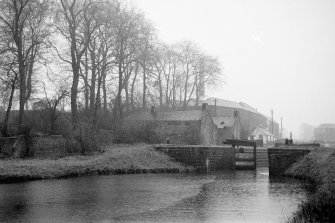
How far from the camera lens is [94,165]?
27453 mm

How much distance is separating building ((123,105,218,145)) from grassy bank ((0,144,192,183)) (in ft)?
24.9

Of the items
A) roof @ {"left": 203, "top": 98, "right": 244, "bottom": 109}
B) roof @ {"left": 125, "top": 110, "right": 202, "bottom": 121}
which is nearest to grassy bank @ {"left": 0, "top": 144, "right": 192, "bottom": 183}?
roof @ {"left": 125, "top": 110, "right": 202, "bottom": 121}

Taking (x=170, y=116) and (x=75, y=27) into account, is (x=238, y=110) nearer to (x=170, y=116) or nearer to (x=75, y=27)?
(x=170, y=116)

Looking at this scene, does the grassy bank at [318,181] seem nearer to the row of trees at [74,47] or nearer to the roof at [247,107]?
the row of trees at [74,47]

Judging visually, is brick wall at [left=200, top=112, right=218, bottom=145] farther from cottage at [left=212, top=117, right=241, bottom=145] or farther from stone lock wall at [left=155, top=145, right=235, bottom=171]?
stone lock wall at [left=155, top=145, right=235, bottom=171]

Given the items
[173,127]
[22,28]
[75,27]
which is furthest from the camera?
[173,127]

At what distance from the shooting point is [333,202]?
35.3 feet

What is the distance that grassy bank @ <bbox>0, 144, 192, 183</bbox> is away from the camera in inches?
939

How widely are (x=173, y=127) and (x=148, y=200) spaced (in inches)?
1132

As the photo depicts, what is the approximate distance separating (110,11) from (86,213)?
27.3 meters

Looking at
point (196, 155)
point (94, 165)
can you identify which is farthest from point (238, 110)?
point (94, 165)

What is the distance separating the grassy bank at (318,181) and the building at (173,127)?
17.3 metres

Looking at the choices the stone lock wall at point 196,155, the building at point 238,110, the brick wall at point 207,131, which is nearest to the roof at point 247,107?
the building at point 238,110

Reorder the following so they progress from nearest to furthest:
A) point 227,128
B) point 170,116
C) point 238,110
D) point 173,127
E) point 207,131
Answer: point 173,127 → point 170,116 → point 207,131 → point 227,128 → point 238,110
